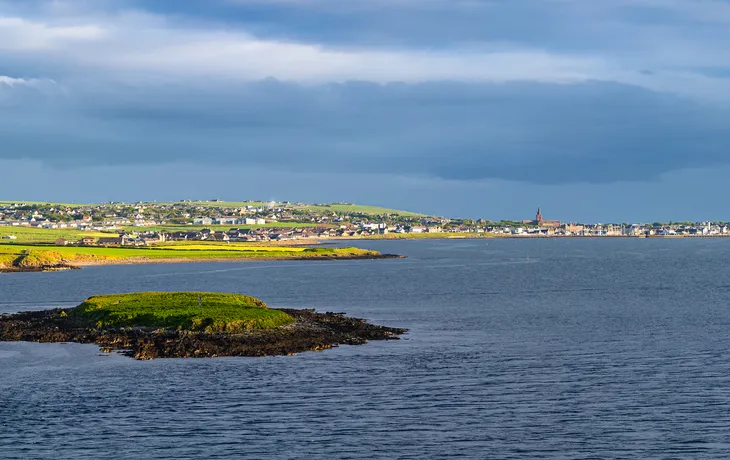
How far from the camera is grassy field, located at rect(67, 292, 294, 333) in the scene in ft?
217

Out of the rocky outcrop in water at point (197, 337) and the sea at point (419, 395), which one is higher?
the rocky outcrop in water at point (197, 337)

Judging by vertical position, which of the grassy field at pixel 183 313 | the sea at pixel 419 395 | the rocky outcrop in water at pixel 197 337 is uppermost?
the grassy field at pixel 183 313

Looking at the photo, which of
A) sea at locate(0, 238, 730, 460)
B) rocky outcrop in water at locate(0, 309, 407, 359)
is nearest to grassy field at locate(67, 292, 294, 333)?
rocky outcrop in water at locate(0, 309, 407, 359)

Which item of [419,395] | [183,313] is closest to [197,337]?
[183,313]

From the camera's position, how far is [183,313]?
68.8 meters

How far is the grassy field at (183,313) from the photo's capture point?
66188mm

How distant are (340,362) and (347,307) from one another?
37689mm

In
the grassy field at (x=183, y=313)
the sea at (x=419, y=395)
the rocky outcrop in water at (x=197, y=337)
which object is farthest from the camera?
the grassy field at (x=183, y=313)

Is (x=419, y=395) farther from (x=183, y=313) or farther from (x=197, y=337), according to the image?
(x=183, y=313)

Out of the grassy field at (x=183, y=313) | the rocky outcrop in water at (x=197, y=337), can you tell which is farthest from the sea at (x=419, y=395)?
the grassy field at (x=183, y=313)

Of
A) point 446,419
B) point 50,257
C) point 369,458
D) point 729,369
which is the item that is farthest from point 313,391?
point 50,257

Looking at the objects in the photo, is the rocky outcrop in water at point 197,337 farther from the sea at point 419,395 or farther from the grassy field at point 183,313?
the sea at point 419,395

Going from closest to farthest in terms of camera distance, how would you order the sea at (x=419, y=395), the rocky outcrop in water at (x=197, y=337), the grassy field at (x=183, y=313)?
the sea at (x=419, y=395) → the rocky outcrop in water at (x=197, y=337) → the grassy field at (x=183, y=313)

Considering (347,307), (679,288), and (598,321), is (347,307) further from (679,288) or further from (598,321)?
(679,288)
